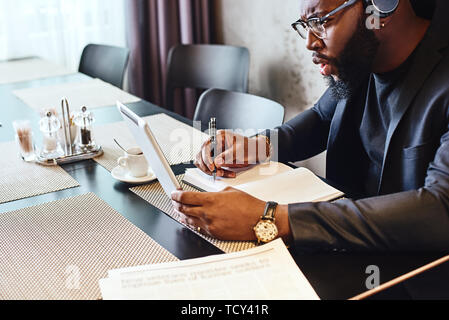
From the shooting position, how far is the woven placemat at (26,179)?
1.23m

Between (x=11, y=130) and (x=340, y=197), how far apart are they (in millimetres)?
1143

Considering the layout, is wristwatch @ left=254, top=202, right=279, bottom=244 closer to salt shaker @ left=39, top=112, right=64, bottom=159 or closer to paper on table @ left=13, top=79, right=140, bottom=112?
salt shaker @ left=39, top=112, right=64, bottom=159

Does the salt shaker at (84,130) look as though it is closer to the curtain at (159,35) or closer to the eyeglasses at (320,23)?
the eyeglasses at (320,23)

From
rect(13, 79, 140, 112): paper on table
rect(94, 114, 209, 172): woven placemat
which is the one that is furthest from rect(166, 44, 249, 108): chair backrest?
rect(94, 114, 209, 172): woven placemat

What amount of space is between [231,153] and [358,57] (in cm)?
40

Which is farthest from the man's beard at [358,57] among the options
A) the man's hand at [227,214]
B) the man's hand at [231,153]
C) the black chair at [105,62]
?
the black chair at [105,62]

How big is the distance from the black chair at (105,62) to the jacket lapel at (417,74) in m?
1.74

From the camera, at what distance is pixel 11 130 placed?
5.61 ft

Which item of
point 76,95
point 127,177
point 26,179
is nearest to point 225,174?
point 127,177

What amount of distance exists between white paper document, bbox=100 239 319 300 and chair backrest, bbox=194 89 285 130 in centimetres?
82

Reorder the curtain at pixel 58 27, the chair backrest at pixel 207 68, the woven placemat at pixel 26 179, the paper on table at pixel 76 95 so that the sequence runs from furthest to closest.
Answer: the curtain at pixel 58 27 < the chair backrest at pixel 207 68 < the paper on table at pixel 76 95 < the woven placemat at pixel 26 179

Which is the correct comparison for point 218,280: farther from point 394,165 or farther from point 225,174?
point 394,165

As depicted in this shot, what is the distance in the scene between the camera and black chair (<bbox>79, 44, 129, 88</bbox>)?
2.68m

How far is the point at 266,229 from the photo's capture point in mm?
968
